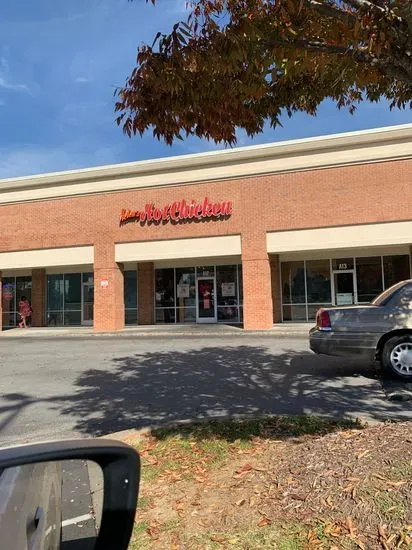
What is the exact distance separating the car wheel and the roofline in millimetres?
13097

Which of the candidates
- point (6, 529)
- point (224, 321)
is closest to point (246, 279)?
point (224, 321)

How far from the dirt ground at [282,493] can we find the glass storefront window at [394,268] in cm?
1940

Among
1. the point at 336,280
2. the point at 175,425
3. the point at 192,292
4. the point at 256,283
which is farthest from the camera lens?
the point at 192,292

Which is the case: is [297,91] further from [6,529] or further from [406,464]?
[6,529]

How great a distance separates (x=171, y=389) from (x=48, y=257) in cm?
1794

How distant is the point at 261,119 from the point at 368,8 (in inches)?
85.1

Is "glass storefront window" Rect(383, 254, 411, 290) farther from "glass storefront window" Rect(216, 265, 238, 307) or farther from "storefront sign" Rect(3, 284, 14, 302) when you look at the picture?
"storefront sign" Rect(3, 284, 14, 302)

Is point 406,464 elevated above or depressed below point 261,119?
below

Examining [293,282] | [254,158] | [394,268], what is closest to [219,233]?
[254,158]

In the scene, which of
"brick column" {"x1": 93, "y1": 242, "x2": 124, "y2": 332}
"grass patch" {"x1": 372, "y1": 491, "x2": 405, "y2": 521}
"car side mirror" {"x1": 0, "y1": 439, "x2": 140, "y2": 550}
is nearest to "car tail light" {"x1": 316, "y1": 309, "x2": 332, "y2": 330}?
"grass patch" {"x1": 372, "y1": 491, "x2": 405, "y2": 521}

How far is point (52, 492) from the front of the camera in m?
2.17

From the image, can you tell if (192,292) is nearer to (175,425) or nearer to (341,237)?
(341,237)

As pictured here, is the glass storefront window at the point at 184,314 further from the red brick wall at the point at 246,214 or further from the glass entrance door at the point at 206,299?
the red brick wall at the point at 246,214

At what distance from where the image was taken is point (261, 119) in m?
6.00
